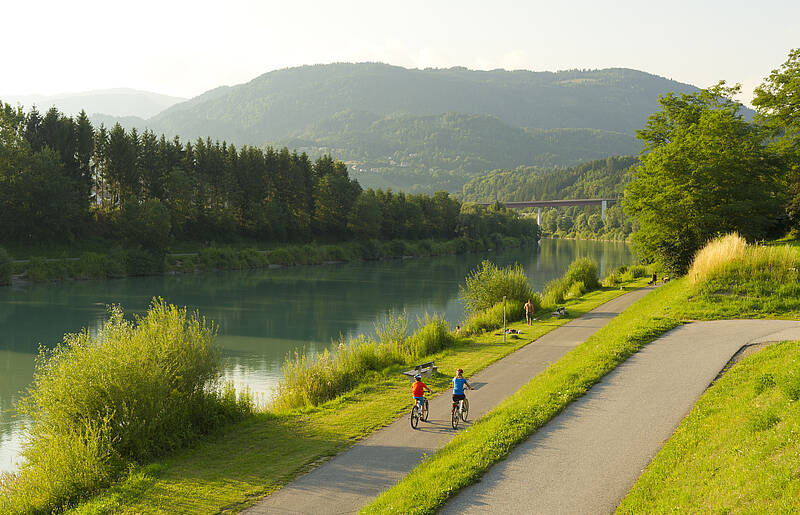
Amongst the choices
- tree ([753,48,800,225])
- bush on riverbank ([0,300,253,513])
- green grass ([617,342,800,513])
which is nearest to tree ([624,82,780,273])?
tree ([753,48,800,225])

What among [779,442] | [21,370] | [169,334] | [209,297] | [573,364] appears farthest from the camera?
[209,297]

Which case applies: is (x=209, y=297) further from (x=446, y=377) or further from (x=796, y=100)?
(x=796, y=100)

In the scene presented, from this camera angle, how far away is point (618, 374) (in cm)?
1500

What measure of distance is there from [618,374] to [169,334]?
35.8 ft

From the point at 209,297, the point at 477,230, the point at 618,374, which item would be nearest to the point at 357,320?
the point at 209,297

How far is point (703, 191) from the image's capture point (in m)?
35.7

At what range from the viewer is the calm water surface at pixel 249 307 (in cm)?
2775

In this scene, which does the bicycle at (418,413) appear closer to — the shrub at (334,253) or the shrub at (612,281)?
the shrub at (612,281)

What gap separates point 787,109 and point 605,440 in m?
45.3

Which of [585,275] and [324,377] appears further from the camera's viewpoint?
[585,275]

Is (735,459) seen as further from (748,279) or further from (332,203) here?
(332,203)

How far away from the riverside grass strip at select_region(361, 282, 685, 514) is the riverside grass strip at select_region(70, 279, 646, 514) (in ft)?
7.69

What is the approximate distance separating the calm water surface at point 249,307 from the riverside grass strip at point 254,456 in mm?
6599

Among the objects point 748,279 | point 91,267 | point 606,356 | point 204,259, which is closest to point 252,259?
point 204,259
